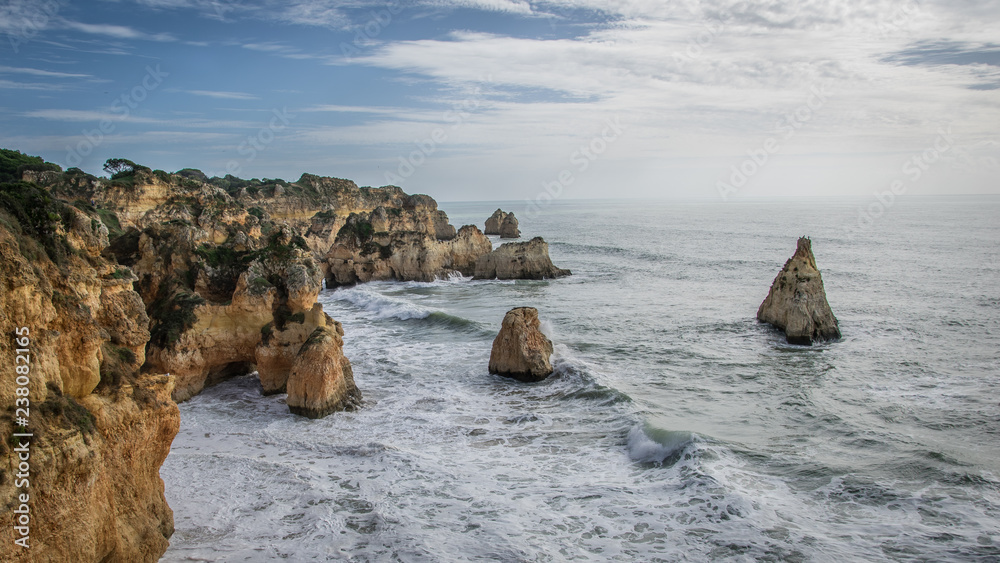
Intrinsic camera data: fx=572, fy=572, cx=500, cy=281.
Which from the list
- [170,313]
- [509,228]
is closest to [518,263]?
[170,313]

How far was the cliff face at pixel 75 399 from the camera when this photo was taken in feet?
20.4

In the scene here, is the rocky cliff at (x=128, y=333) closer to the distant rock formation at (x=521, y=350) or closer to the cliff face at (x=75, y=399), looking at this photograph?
the cliff face at (x=75, y=399)

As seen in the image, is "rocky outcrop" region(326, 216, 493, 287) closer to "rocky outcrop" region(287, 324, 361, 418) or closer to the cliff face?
"rocky outcrop" region(287, 324, 361, 418)

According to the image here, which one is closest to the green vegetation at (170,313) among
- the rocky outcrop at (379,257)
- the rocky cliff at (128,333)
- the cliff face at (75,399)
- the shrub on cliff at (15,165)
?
the rocky cliff at (128,333)

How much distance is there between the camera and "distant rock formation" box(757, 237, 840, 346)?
24672 mm

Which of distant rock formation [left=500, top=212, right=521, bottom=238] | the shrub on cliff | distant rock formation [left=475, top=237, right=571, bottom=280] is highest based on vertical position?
the shrub on cliff

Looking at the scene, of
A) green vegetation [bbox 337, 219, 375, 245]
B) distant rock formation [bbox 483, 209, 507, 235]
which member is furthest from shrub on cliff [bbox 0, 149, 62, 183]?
distant rock formation [bbox 483, 209, 507, 235]

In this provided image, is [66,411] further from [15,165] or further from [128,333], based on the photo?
[15,165]

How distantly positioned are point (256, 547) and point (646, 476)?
316 inches

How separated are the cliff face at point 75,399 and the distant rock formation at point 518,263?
37641 millimetres

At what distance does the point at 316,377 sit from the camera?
15.4 metres

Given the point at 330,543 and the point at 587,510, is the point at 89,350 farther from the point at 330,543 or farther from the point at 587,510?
the point at 587,510

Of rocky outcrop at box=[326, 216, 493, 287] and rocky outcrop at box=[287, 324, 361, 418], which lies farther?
rocky outcrop at box=[326, 216, 493, 287]

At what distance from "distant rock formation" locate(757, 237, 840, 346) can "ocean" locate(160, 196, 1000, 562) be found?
2.40 feet
